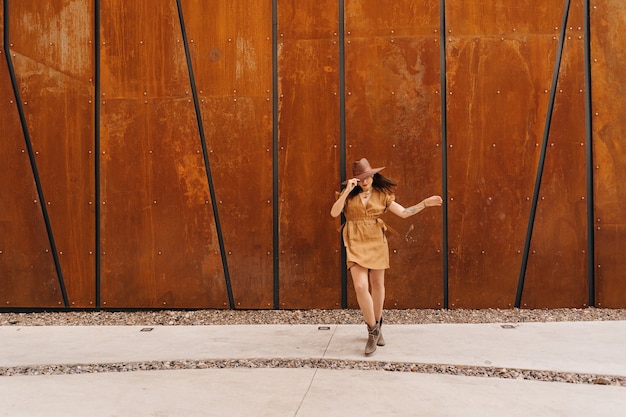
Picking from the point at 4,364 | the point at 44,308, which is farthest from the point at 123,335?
the point at 44,308

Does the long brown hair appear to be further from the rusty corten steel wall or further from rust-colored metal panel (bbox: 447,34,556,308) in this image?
rust-colored metal panel (bbox: 447,34,556,308)

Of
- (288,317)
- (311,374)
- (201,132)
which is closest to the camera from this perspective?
(311,374)

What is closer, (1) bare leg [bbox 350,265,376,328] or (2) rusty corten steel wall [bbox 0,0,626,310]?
(1) bare leg [bbox 350,265,376,328]

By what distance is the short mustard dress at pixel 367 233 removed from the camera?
4609 millimetres

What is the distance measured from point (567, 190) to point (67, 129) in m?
5.50

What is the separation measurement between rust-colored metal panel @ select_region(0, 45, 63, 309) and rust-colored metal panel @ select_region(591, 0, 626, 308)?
604cm

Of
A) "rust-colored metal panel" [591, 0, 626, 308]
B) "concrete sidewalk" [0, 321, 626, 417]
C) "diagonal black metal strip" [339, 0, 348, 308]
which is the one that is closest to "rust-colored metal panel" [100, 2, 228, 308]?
"concrete sidewalk" [0, 321, 626, 417]

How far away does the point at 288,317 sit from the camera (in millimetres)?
5996

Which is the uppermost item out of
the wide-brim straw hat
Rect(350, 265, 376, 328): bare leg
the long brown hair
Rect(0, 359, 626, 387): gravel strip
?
the wide-brim straw hat

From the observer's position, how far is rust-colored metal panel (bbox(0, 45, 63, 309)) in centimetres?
626

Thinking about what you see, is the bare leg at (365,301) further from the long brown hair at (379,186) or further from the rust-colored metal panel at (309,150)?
the rust-colored metal panel at (309,150)

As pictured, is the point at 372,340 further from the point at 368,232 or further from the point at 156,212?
→ the point at 156,212

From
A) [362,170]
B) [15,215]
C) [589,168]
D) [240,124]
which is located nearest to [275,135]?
[240,124]

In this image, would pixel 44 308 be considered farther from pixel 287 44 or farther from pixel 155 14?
pixel 287 44
